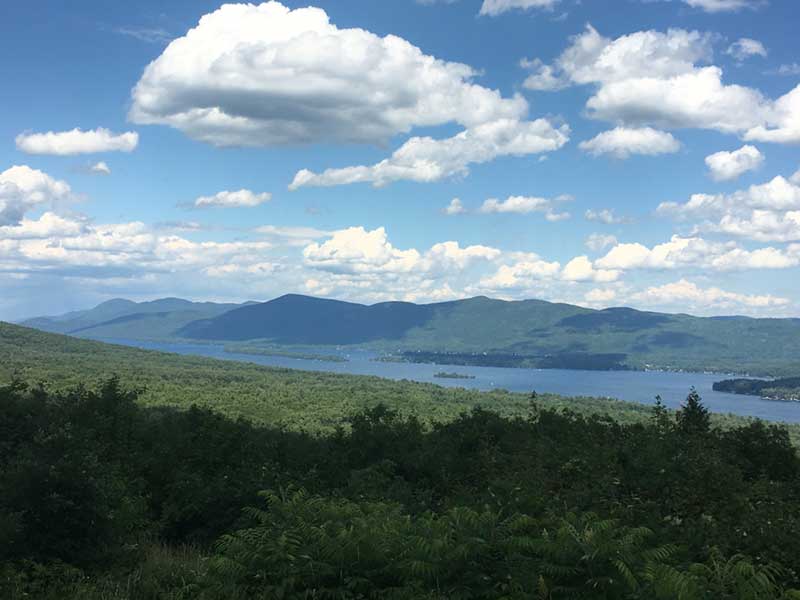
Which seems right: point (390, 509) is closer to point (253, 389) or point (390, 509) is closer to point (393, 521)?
point (393, 521)

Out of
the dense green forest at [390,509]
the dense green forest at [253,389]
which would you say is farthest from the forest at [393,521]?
the dense green forest at [253,389]

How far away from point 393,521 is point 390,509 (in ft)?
6.10

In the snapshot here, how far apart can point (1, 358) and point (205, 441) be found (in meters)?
132

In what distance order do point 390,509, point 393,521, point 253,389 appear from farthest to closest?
point 253,389 < point 390,509 < point 393,521

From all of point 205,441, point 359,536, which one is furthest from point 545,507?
point 205,441

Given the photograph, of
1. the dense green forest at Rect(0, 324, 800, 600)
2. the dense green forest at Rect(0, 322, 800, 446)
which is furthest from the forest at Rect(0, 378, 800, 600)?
the dense green forest at Rect(0, 322, 800, 446)

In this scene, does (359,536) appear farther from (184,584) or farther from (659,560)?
(659,560)

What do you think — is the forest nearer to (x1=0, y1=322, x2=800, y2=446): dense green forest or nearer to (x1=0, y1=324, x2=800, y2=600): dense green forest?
(x1=0, y1=324, x2=800, y2=600): dense green forest

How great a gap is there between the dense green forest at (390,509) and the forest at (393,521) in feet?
0.13

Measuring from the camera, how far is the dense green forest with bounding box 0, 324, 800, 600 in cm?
785

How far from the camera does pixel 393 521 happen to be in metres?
9.77

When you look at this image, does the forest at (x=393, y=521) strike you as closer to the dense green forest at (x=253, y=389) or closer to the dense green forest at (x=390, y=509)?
the dense green forest at (x=390, y=509)

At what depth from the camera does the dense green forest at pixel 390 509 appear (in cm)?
785

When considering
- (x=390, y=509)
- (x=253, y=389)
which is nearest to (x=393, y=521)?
(x=390, y=509)
